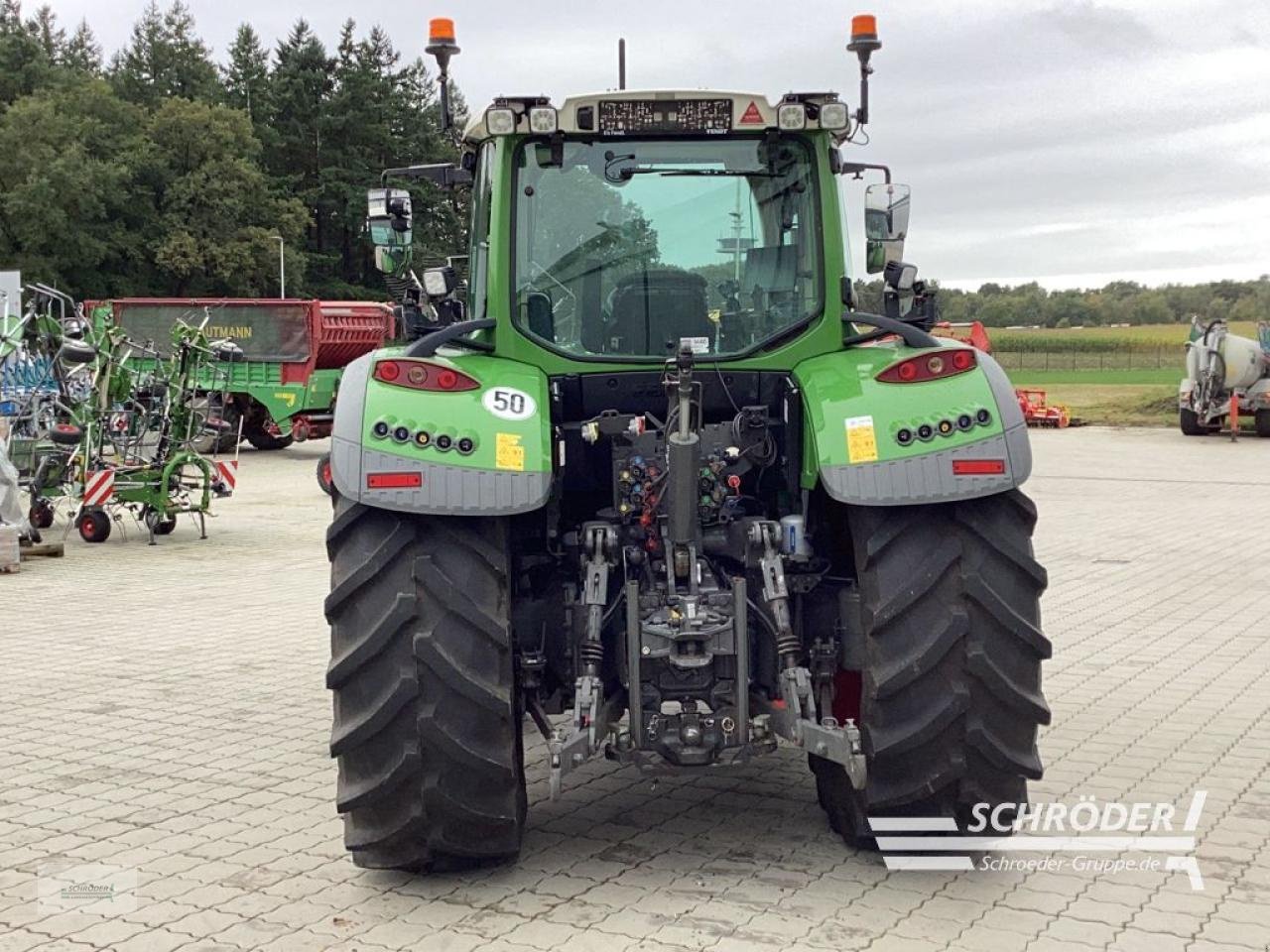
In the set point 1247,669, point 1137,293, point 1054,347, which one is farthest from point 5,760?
point 1137,293

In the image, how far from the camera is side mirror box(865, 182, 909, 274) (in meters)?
5.63

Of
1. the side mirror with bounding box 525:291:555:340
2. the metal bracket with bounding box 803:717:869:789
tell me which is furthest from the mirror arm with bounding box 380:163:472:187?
the metal bracket with bounding box 803:717:869:789

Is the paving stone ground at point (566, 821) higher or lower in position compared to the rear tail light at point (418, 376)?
lower

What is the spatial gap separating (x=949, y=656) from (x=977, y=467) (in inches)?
23.1

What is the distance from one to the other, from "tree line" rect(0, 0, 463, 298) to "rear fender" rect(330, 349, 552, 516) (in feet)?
134

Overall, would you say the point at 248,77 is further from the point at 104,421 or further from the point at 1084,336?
the point at 104,421

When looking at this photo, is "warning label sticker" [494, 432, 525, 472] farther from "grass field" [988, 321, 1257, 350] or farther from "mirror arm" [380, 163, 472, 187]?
"grass field" [988, 321, 1257, 350]

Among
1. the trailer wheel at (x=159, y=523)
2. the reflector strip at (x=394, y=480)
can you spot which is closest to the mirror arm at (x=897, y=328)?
the reflector strip at (x=394, y=480)

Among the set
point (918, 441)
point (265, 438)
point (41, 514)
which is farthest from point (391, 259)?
point (265, 438)

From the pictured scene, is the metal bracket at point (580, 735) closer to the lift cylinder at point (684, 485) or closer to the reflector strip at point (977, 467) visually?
the lift cylinder at point (684, 485)

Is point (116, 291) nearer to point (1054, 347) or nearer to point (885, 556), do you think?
point (1054, 347)

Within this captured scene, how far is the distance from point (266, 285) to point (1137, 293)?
42.3 meters

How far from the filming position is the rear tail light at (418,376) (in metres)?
4.60

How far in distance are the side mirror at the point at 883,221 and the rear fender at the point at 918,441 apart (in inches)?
43.7
